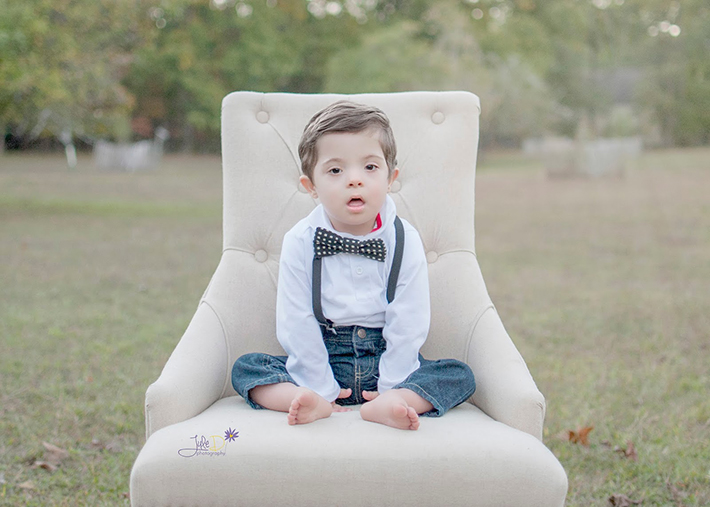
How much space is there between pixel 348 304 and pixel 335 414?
0.38 metres

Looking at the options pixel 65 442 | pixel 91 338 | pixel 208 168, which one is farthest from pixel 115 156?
pixel 65 442

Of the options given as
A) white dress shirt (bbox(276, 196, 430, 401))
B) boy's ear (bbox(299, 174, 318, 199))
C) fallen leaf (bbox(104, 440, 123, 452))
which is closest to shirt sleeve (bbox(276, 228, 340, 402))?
white dress shirt (bbox(276, 196, 430, 401))

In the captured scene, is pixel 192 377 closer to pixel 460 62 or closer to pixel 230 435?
pixel 230 435

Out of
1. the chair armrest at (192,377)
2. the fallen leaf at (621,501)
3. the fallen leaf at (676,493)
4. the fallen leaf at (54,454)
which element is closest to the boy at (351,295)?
the chair armrest at (192,377)

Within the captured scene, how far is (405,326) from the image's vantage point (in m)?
2.40

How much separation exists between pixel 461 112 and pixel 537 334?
274cm

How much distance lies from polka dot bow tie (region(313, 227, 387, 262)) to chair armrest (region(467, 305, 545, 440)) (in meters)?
0.45

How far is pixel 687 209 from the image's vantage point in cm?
1243

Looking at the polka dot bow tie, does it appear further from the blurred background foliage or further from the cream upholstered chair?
the blurred background foliage

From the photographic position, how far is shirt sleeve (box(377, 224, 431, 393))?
94.1 inches

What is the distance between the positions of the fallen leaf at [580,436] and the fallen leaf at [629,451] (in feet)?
0.45

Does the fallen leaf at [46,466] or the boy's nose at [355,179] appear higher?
the boy's nose at [355,179]

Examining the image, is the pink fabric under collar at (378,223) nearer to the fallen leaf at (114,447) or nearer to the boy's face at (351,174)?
the boy's face at (351,174)

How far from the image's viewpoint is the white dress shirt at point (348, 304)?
2.39m
